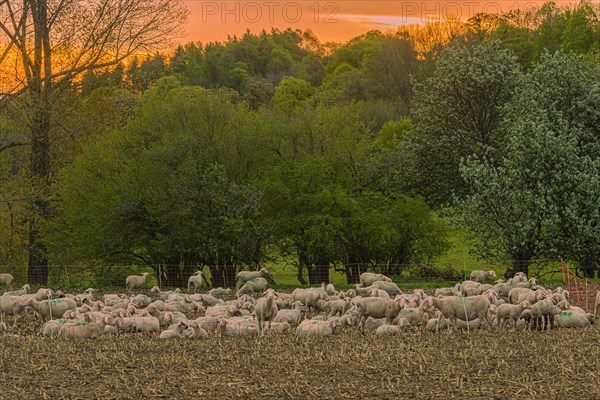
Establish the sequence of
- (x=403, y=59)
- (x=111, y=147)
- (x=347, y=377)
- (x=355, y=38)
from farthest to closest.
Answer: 1. (x=355, y=38)
2. (x=403, y=59)
3. (x=111, y=147)
4. (x=347, y=377)

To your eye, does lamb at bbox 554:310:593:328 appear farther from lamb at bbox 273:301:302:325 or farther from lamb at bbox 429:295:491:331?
lamb at bbox 273:301:302:325

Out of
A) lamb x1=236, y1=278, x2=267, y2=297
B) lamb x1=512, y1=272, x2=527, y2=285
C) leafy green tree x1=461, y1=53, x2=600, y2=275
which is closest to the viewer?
lamb x1=512, y1=272, x2=527, y2=285

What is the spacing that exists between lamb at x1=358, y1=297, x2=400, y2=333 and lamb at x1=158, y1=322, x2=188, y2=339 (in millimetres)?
4196

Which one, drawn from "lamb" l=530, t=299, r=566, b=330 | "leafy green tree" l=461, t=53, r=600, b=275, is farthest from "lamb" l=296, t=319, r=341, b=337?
"leafy green tree" l=461, t=53, r=600, b=275

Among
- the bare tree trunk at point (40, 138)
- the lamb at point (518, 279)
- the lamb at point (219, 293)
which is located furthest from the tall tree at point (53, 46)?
the lamb at point (518, 279)

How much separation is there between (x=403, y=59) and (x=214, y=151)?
211 ft

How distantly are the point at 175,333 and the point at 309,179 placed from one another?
58.8 feet

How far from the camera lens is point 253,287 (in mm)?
31844

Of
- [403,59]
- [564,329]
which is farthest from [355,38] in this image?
[564,329]

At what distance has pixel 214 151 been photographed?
37.3 m

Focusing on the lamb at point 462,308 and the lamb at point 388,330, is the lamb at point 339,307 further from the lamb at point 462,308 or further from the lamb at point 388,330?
the lamb at point 462,308

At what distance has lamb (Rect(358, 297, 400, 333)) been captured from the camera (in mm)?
21453

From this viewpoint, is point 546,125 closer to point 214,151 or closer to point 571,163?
point 571,163

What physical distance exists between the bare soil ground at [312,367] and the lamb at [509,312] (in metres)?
0.92
